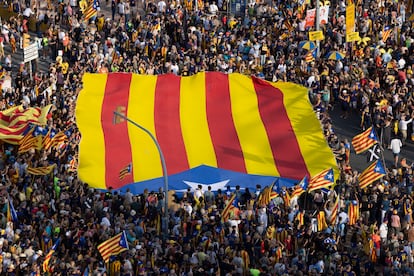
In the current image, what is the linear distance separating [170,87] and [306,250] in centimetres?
1354

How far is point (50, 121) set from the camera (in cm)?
4253

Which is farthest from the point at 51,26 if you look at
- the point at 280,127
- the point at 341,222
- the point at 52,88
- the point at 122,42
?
the point at 341,222

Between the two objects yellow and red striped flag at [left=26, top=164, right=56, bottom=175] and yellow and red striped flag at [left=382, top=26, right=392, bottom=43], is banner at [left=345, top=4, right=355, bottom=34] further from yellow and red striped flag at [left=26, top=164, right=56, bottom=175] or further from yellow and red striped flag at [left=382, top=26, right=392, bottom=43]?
yellow and red striped flag at [left=26, top=164, right=56, bottom=175]

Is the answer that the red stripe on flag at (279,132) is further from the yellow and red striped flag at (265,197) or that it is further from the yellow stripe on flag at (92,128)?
the yellow stripe on flag at (92,128)

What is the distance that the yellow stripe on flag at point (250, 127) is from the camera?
40.0 metres

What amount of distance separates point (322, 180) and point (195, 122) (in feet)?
25.2

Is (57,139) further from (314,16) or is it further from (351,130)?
(314,16)

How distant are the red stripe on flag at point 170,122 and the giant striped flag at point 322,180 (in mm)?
5048

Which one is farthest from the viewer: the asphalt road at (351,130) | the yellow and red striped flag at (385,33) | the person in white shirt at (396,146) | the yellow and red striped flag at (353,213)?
the yellow and red striped flag at (385,33)

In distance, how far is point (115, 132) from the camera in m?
42.2

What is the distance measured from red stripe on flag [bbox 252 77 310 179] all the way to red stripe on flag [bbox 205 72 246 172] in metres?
1.17

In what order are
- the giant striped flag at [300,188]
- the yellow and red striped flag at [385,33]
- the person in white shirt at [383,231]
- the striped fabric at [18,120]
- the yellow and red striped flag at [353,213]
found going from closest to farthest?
the person in white shirt at [383,231]
the yellow and red striped flag at [353,213]
the giant striped flag at [300,188]
the striped fabric at [18,120]
the yellow and red striped flag at [385,33]

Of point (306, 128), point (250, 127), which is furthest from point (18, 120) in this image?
point (306, 128)

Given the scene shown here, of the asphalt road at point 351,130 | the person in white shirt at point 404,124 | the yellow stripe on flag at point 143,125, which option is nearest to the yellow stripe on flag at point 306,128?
the asphalt road at point 351,130
